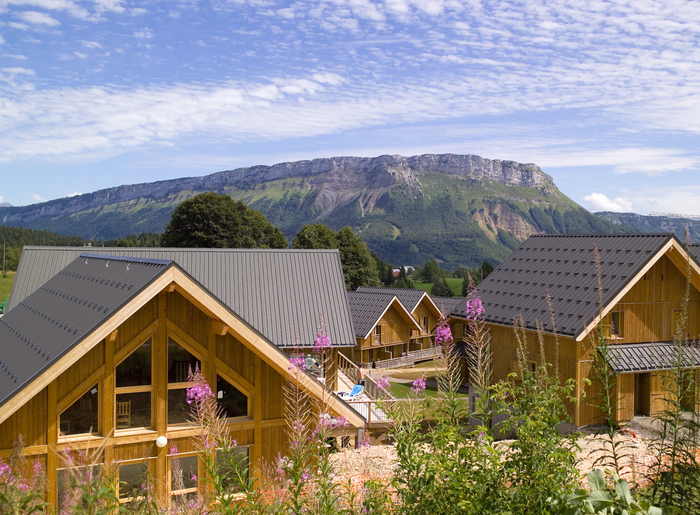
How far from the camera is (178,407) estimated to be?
9602 mm

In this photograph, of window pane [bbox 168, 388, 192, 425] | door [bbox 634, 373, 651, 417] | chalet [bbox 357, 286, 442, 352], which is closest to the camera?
window pane [bbox 168, 388, 192, 425]

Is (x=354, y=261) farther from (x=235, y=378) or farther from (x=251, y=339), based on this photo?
(x=251, y=339)

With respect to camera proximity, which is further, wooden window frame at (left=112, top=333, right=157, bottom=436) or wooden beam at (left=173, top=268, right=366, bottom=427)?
wooden window frame at (left=112, top=333, right=157, bottom=436)

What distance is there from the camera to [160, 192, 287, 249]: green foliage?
214ft

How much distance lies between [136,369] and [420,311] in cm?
4602

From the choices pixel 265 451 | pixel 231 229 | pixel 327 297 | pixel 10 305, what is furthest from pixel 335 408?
pixel 231 229

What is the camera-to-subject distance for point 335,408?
29.4 feet

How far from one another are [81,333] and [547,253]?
20669 millimetres

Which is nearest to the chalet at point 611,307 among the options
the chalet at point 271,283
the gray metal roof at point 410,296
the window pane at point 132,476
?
the chalet at point 271,283

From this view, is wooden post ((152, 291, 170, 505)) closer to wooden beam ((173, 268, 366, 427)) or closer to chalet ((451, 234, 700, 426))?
wooden beam ((173, 268, 366, 427))

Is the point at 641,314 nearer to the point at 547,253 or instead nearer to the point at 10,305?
the point at 547,253

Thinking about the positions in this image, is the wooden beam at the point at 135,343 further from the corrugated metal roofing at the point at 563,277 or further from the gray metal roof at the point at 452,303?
the corrugated metal roofing at the point at 563,277

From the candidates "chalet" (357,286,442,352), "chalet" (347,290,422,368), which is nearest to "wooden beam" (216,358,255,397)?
"chalet" (347,290,422,368)

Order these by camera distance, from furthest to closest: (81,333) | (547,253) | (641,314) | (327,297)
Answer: (547,253) < (327,297) < (641,314) < (81,333)
